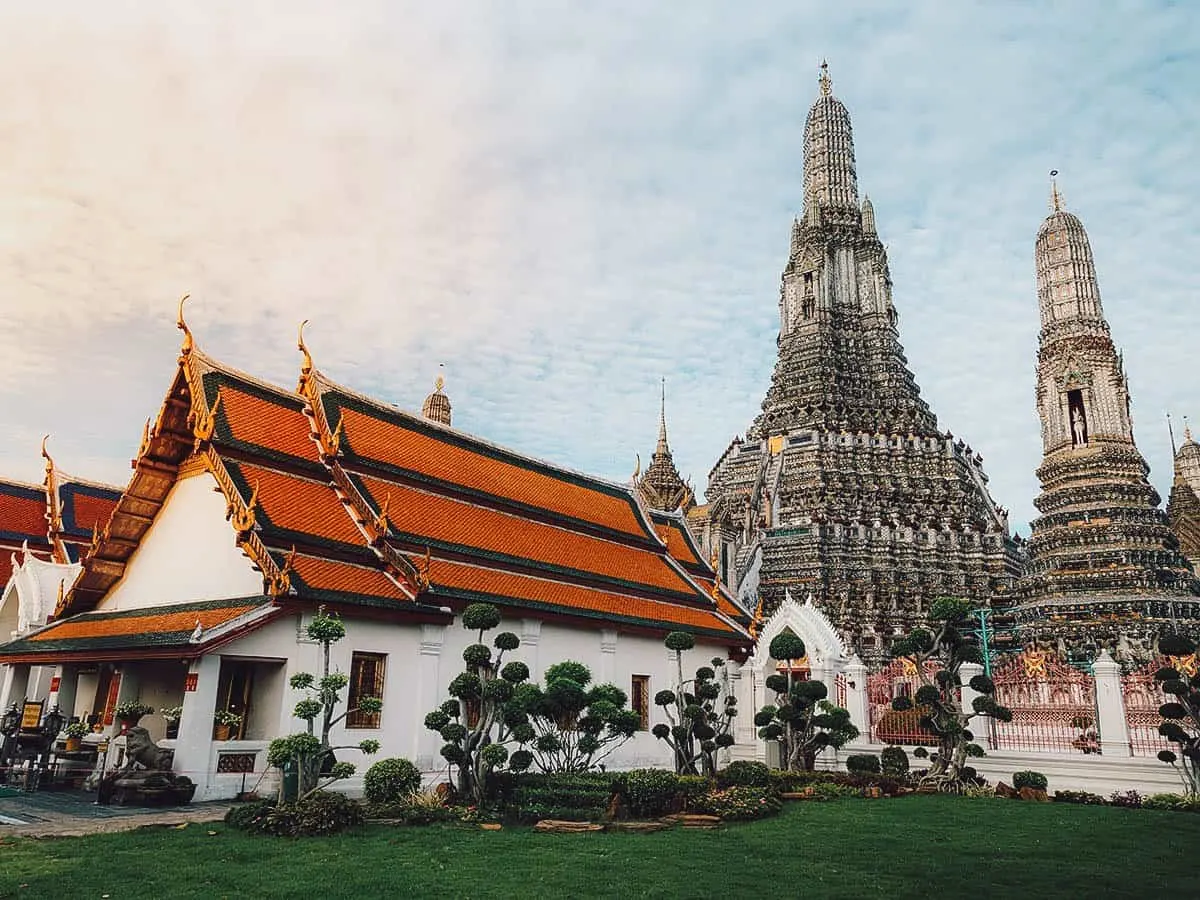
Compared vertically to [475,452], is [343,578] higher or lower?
lower

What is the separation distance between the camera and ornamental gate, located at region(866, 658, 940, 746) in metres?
18.4

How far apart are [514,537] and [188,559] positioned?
6.50m

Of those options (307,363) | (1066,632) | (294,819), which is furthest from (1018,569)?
(294,819)

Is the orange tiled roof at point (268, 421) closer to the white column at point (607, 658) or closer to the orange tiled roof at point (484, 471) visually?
the orange tiled roof at point (484, 471)

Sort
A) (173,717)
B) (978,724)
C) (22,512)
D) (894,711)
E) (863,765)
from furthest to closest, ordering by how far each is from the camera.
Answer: (22,512) → (894,711) → (978,724) → (863,765) → (173,717)

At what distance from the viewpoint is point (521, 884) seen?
7859 millimetres

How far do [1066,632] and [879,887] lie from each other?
24278 mm

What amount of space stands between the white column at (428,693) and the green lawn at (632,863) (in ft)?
13.1

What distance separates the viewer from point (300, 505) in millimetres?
15430

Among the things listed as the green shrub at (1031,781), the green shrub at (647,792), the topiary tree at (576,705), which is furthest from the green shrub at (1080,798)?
the topiary tree at (576,705)

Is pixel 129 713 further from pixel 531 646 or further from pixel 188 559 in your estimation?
pixel 531 646

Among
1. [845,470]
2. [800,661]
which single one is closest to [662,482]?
[845,470]

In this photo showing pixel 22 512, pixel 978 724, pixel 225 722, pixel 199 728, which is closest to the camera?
pixel 199 728

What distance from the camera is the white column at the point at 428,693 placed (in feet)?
48.7
